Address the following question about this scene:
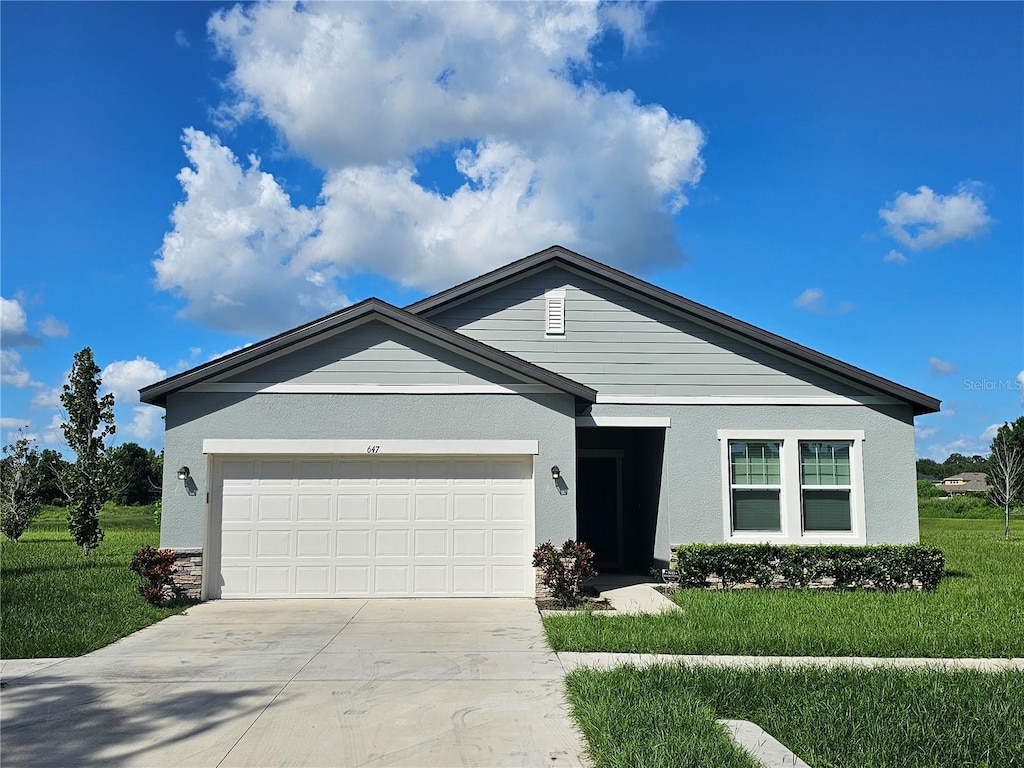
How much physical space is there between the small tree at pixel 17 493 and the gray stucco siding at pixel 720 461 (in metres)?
20.4

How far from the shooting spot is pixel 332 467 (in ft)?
43.9

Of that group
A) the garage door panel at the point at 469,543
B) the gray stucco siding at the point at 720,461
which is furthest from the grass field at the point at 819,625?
the garage door panel at the point at 469,543

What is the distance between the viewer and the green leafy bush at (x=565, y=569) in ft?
40.2

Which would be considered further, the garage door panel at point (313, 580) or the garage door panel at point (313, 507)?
the garage door panel at point (313, 507)

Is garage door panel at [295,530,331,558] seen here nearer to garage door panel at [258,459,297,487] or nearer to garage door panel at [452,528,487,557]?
garage door panel at [258,459,297,487]

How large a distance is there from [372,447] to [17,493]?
18629 millimetres

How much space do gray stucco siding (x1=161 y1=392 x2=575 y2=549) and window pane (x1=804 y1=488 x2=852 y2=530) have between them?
4781mm

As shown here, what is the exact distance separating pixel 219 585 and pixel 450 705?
24.3 feet

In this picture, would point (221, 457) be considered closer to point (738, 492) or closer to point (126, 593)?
point (126, 593)

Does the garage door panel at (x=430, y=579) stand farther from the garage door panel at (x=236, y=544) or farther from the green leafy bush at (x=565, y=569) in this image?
the garage door panel at (x=236, y=544)

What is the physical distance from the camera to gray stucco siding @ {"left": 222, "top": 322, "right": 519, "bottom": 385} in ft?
43.8

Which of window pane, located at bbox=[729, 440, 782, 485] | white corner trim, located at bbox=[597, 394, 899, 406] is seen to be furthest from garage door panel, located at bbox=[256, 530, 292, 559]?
window pane, located at bbox=[729, 440, 782, 485]

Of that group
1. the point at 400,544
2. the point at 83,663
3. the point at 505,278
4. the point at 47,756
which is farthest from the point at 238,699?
the point at 505,278

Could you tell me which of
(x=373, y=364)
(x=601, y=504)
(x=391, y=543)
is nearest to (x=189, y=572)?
(x=391, y=543)
